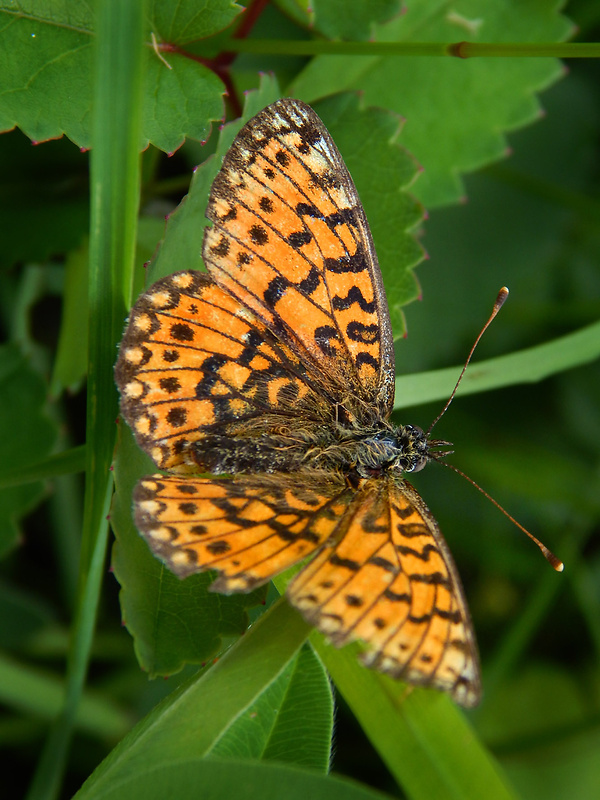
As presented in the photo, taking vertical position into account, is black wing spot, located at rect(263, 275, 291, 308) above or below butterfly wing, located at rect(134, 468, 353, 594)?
above

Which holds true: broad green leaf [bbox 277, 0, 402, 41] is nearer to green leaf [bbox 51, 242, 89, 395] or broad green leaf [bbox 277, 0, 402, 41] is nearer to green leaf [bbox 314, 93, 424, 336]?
green leaf [bbox 314, 93, 424, 336]

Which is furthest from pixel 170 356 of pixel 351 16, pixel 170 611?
pixel 351 16

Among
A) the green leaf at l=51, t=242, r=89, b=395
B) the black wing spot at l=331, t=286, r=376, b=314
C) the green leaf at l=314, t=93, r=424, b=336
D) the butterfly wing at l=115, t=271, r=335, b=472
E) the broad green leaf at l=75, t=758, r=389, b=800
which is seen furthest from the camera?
the green leaf at l=51, t=242, r=89, b=395

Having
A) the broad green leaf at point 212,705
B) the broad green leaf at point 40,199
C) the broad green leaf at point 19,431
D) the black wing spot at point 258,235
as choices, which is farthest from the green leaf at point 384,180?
the broad green leaf at point 19,431

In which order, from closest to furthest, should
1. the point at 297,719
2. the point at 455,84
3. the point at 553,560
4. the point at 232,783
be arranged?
the point at 232,783 → the point at 297,719 → the point at 553,560 → the point at 455,84

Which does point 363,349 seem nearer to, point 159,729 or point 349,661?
point 349,661

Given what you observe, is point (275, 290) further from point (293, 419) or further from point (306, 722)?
point (306, 722)

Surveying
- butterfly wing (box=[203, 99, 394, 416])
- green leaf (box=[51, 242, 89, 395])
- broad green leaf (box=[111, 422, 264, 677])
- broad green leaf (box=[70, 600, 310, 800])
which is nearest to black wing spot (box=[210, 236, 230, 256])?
butterfly wing (box=[203, 99, 394, 416])
